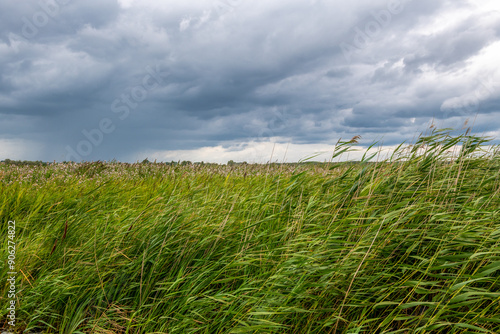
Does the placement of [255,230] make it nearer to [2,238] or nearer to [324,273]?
[324,273]

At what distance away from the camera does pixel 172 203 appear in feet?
14.5

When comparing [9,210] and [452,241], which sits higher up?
[9,210]

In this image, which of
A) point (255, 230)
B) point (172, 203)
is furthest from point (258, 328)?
point (172, 203)

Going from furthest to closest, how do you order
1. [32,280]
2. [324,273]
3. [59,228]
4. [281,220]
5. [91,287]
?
1. [59,228]
2. [281,220]
3. [32,280]
4. [91,287]
5. [324,273]

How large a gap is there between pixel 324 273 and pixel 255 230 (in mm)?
1139

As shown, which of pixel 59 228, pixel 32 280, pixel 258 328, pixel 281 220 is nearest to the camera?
pixel 258 328

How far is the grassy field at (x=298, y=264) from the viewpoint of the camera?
8.68ft

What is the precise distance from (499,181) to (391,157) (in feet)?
4.19

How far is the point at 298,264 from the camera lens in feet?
9.27

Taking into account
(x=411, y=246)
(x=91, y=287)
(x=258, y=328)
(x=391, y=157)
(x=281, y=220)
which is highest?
(x=391, y=157)

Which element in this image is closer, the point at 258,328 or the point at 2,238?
the point at 258,328

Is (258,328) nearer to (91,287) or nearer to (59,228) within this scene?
(91,287)

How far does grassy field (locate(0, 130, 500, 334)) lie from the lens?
2.65 metres

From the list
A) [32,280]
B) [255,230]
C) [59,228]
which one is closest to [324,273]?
[255,230]
